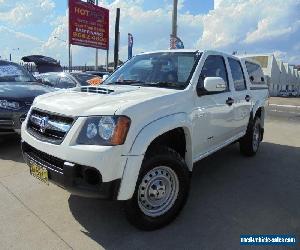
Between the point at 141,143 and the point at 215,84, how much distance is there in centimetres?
137

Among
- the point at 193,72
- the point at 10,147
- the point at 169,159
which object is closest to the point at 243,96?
the point at 193,72

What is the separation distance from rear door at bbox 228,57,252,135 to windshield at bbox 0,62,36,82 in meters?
4.45

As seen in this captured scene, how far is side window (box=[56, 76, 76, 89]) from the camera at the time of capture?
9375 millimetres

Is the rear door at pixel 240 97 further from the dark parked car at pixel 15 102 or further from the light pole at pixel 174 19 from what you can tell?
the light pole at pixel 174 19

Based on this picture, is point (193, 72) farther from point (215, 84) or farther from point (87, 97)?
point (87, 97)

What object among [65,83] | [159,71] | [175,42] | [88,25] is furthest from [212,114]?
[88,25]

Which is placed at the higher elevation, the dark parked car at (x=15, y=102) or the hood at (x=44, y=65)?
the hood at (x=44, y=65)

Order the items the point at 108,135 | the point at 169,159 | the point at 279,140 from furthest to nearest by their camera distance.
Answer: the point at 279,140 → the point at 169,159 → the point at 108,135

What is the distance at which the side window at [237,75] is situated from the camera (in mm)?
5523

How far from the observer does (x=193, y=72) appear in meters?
4.27

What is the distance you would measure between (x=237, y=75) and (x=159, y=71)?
5.81 feet

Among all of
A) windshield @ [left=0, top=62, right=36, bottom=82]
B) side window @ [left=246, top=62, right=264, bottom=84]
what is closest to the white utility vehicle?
side window @ [left=246, top=62, right=264, bottom=84]

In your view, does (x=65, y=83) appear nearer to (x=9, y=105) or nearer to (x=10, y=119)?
(x=9, y=105)

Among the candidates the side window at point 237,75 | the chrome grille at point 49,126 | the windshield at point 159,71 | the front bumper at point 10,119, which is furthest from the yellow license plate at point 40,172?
the side window at point 237,75
